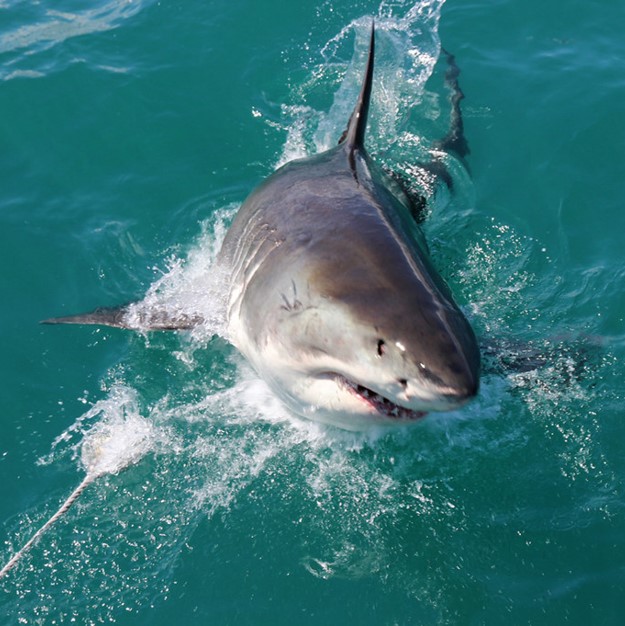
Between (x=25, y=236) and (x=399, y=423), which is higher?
(x=399, y=423)

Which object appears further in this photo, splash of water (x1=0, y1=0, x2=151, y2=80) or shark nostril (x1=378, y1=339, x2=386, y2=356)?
splash of water (x1=0, y1=0, x2=151, y2=80)

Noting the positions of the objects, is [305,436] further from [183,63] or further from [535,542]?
[183,63]

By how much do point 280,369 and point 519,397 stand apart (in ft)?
7.77

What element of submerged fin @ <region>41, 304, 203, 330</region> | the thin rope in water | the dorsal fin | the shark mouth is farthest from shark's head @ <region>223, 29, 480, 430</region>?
the thin rope in water

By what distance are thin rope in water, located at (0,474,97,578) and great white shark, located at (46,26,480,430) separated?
57.5 inches

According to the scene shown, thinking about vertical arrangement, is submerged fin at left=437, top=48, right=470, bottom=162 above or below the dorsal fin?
below

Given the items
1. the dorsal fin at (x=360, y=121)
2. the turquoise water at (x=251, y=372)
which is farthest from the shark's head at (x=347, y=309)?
the turquoise water at (x=251, y=372)

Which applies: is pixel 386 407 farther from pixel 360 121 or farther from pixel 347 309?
pixel 360 121

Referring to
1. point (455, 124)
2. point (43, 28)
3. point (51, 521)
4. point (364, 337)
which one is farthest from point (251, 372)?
point (43, 28)

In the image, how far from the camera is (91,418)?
5965 millimetres

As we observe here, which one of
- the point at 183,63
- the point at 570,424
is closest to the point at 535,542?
the point at 570,424

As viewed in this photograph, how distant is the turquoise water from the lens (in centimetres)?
485

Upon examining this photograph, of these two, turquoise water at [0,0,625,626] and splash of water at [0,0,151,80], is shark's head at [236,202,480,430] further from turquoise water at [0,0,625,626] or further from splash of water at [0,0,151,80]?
splash of water at [0,0,151,80]

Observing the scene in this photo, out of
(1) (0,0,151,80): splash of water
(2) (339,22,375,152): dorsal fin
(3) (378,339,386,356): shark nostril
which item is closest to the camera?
(3) (378,339,386,356): shark nostril
